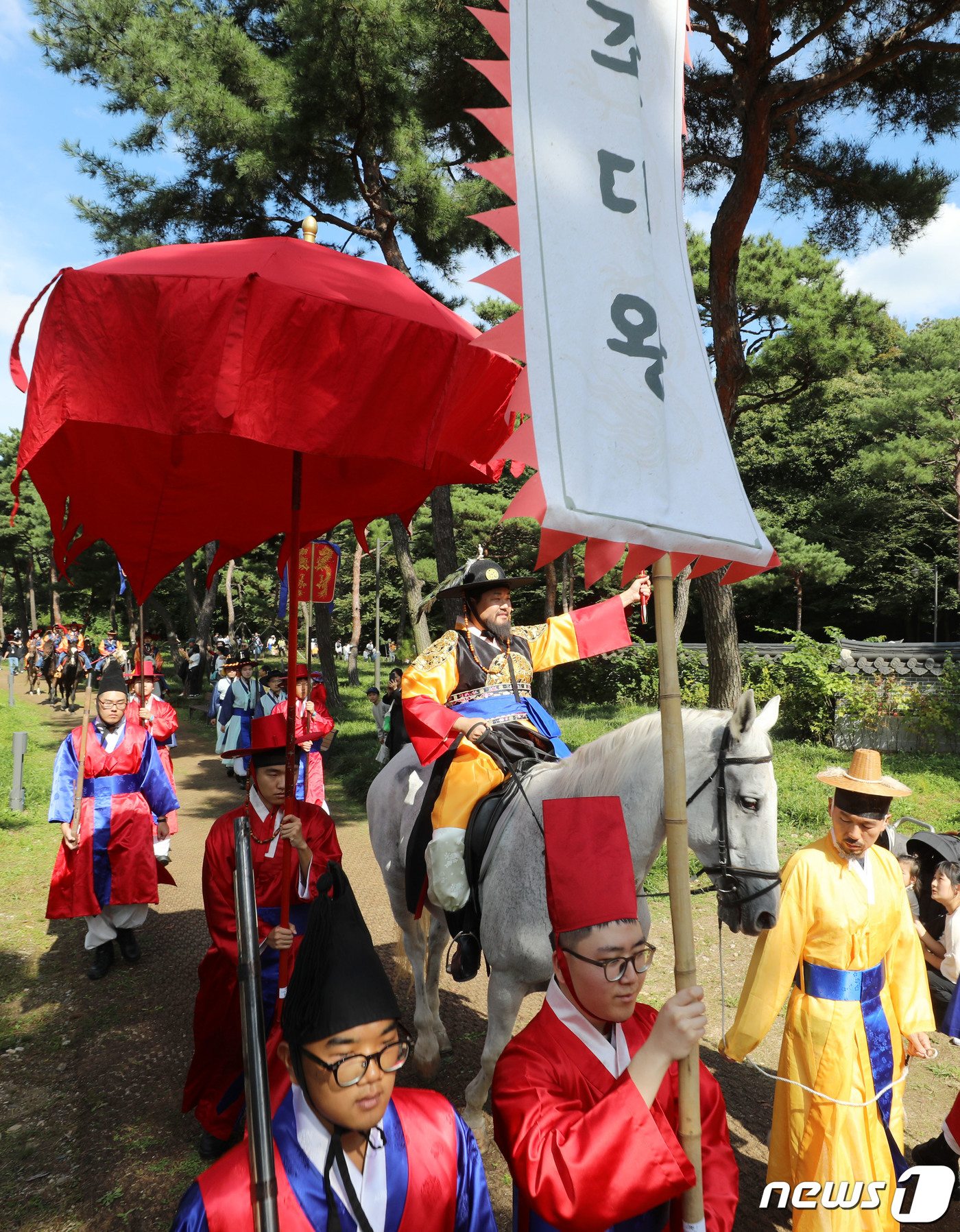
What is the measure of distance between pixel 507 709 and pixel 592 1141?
2762 millimetres

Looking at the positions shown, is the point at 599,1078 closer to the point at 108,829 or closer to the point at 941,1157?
the point at 941,1157

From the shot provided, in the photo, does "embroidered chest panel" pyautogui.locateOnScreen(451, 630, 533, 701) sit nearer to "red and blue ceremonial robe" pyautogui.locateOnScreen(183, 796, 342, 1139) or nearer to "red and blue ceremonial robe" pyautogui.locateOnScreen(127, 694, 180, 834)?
"red and blue ceremonial robe" pyautogui.locateOnScreen(183, 796, 342, 1139)

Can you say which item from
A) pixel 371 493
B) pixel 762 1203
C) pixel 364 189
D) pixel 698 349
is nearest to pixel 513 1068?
pixel 698 349

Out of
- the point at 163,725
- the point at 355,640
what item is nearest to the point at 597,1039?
the point at 163,725

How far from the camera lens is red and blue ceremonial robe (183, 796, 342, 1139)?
3.84m

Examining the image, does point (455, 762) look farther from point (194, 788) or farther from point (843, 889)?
point (194, 788)

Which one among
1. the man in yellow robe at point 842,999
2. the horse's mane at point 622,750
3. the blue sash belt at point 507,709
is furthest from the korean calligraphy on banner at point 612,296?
the blue sash belt at point 507,709

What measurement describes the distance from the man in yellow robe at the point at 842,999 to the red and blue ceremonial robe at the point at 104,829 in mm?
4632

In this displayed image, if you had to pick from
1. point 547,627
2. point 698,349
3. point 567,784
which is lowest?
point 567,784

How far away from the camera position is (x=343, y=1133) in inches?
68.0

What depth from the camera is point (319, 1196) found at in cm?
169

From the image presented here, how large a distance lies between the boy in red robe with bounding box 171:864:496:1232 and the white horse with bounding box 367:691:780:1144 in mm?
1482

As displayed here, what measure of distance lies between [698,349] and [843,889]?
7.97 feet

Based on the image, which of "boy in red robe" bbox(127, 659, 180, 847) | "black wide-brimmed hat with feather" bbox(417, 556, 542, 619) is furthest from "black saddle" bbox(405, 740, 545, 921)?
"boy in red robe" bbox(127, 659, 180, 847)
